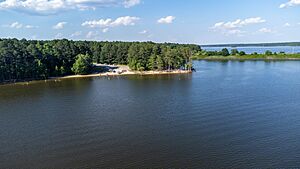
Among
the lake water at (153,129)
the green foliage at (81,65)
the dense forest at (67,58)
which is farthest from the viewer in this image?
the green foliage at (81,65)

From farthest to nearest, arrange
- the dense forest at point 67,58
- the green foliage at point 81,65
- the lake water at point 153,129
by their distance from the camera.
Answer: the green foliage at point 81,65 < the dense forest at point 67,58 < the lake water at point 153,129

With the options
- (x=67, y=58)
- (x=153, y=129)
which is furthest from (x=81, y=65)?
(x=153, y=129)

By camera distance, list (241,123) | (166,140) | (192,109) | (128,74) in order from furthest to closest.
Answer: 1. (128,74)
2. (192,109)
3. (241,123)
4. (166,140)

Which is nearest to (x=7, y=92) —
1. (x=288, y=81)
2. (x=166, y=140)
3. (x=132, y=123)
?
(x=132, y=123)

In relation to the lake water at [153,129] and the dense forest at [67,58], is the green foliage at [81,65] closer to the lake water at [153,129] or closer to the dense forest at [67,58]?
the dense forest at [67,58]

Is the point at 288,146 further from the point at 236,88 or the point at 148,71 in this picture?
the point at 148,71

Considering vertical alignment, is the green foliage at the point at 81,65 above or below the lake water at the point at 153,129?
above

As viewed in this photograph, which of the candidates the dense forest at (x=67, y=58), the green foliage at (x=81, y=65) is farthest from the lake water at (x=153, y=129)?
the green foliage at (x=81, y=65)
